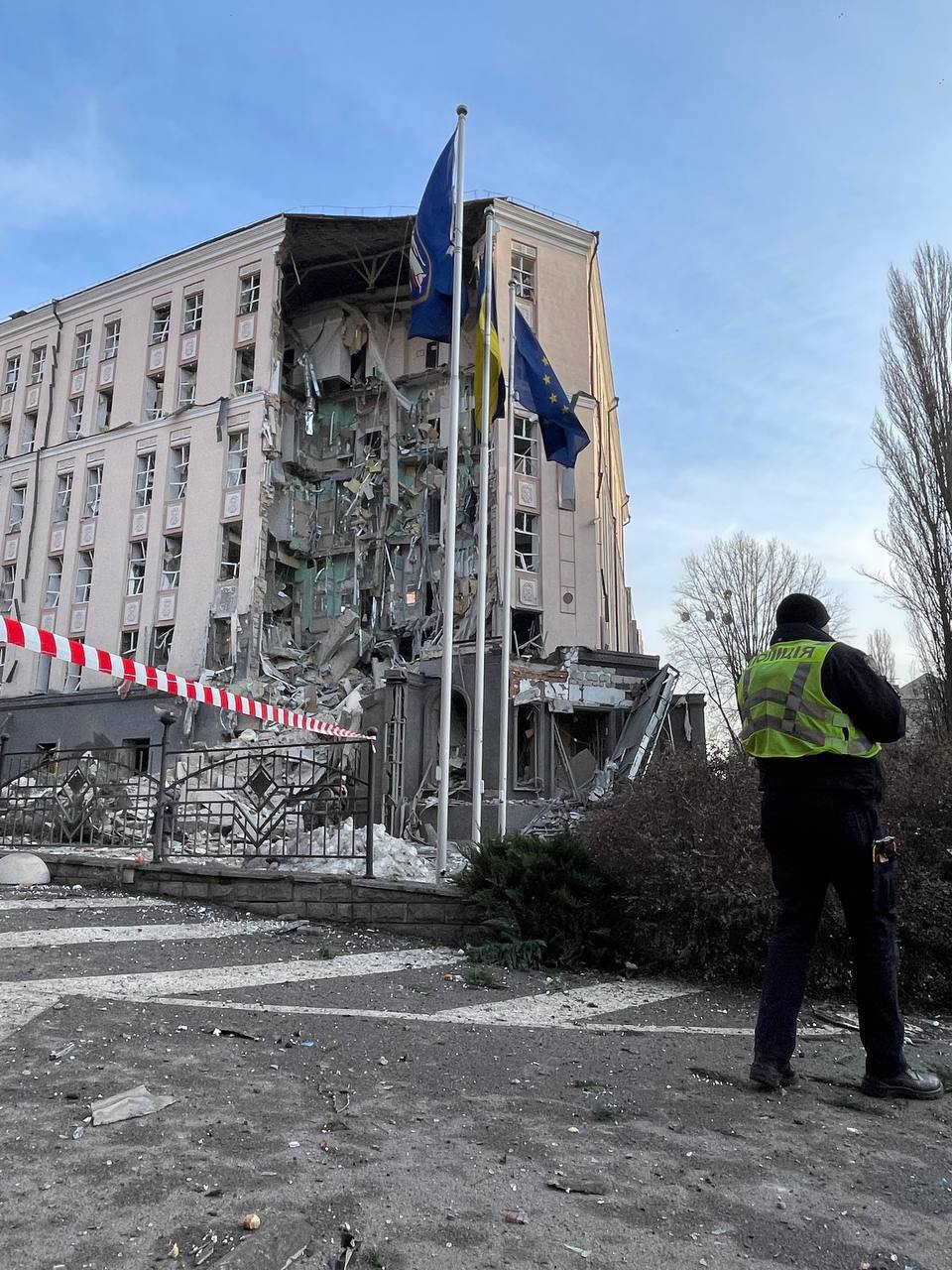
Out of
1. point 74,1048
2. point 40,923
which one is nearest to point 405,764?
point 40,923

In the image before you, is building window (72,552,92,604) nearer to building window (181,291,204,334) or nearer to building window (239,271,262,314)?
building window (181,291,204,334)

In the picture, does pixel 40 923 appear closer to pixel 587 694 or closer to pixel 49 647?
pixel 49 647

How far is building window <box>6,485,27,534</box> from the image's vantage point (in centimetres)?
3556

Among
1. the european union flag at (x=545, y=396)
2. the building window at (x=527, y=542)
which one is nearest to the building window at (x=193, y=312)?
the building window at (x=527, y=542)

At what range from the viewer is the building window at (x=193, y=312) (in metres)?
33.7

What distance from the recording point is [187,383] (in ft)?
109

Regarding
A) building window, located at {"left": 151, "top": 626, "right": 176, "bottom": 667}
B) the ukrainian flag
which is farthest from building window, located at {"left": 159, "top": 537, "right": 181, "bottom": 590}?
the ukrainian flag

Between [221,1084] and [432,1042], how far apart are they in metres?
1.15

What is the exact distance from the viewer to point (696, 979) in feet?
19.2

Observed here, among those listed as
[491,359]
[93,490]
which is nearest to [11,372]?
[93,490]

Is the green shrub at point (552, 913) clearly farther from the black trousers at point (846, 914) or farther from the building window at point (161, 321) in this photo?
the building window at point (161, 321)

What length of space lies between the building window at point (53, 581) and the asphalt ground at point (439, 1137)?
31.8 m

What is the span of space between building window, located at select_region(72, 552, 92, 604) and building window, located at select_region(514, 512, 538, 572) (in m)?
16.7

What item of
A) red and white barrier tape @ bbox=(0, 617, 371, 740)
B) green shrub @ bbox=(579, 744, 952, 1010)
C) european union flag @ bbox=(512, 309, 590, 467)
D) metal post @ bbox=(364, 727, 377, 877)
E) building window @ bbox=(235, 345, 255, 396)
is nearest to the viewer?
green shrub @ bbox=(579, 744, 952, 1010)
